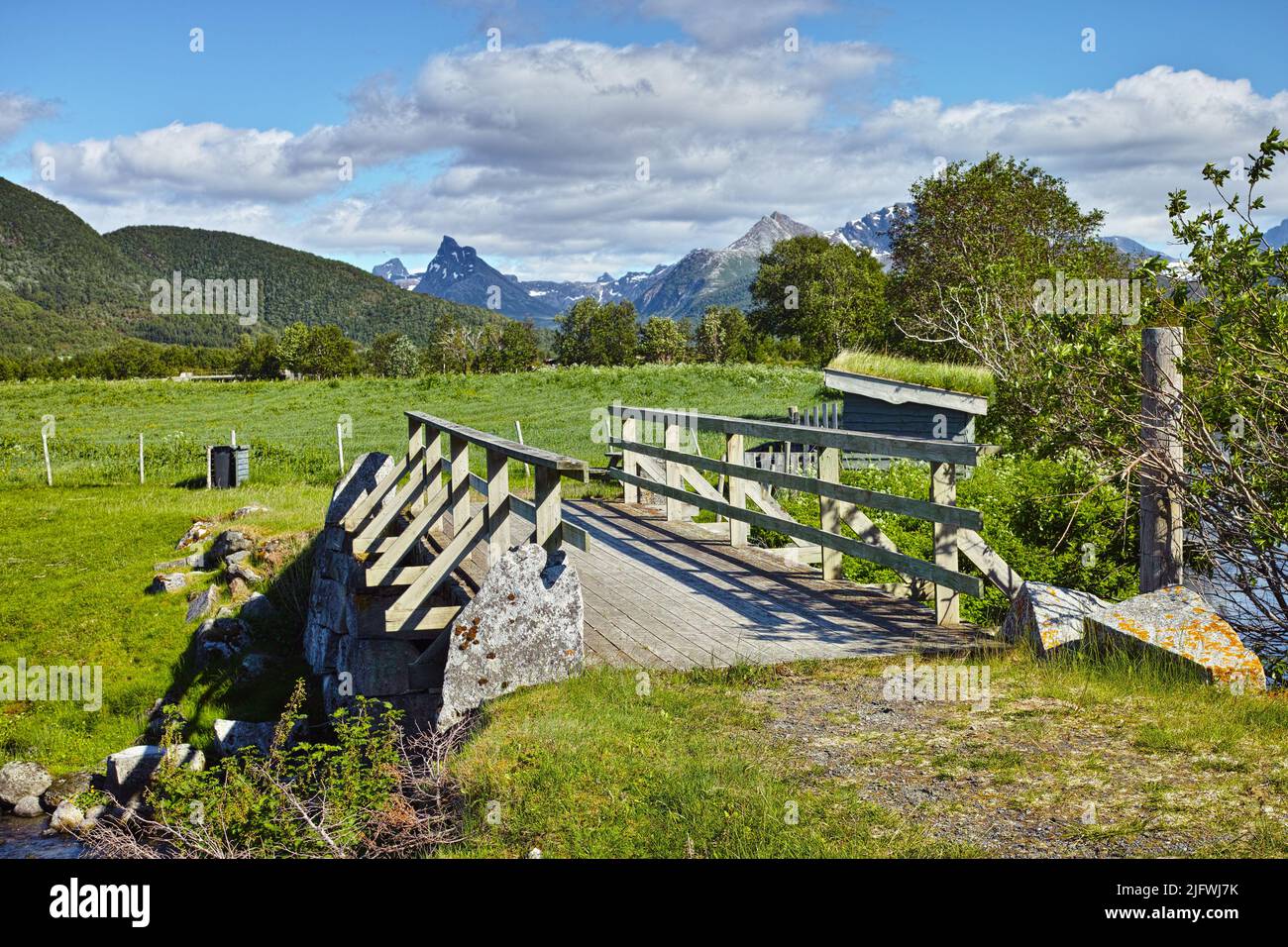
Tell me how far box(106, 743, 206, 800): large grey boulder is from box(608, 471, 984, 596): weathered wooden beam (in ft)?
19.8

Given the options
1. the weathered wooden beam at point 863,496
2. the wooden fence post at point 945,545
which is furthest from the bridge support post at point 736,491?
the wooden fence post at point 945,545

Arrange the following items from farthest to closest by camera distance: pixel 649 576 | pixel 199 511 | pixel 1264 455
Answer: pixel 199 511 → pixel 649 576 → pixel 1264 455

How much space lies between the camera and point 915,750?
212 inches

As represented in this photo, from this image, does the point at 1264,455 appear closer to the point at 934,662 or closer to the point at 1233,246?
the point at 1233,246

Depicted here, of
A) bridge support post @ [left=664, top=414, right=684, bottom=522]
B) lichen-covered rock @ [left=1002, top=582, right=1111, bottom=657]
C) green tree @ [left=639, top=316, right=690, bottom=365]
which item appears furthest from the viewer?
green tree @ [left=639, top=316, right=690, bottom=365]

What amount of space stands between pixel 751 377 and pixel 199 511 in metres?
32.4

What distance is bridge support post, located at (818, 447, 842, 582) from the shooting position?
363 inches

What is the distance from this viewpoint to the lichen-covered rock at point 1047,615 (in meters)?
6.81

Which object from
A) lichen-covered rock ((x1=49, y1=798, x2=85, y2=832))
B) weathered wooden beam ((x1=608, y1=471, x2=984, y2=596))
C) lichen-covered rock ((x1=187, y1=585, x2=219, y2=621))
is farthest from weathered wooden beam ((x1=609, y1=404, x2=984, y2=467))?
lichen-covered rock ((x1=49, y1=798, x2=85, y2=832))

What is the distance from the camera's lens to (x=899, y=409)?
21547 millimetres

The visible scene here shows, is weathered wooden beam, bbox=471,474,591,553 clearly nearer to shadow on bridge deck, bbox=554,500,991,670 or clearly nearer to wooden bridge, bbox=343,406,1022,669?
wooden bridge, bbox=343,406,1022,669

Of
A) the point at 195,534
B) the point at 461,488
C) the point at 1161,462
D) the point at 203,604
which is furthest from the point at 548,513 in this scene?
the point at 195,534

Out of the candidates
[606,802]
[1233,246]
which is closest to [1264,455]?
[1233,246]

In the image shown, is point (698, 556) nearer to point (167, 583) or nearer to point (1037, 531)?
point (1037, 531)
